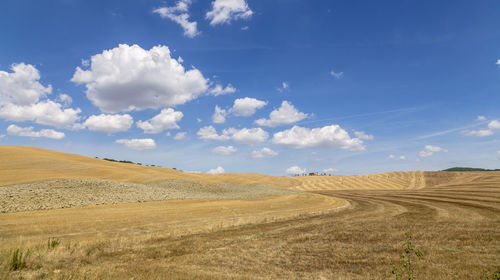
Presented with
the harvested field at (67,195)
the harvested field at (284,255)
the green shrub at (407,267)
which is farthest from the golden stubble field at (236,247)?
the harvested field at (67,195)

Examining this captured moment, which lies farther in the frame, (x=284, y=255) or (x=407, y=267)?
(x=284, y=255)

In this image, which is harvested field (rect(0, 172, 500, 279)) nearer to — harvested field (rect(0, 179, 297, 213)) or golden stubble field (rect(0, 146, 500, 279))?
golden stubble field (rect(0, 146, 500, 279))

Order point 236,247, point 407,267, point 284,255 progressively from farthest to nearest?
point 236,247
point 284,255
point 407,267

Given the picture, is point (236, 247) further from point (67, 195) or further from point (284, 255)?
point (67, 195)

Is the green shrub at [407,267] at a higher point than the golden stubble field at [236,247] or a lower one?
higher

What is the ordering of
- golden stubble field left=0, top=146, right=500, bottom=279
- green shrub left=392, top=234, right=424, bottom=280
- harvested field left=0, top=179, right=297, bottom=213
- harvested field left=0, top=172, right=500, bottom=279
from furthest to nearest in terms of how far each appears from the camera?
harvested field left=0, top=179, right=297, bottom=213 → golden stubble field left=0, top=146, right=500, bottom=279 → harvested field left=0, top=172, right=500, bottom=279 → green shrub left=392, top=234, right=424, bottom=280

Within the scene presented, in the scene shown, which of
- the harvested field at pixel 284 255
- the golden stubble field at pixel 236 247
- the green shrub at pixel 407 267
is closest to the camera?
the green shrub at pixel 407 267

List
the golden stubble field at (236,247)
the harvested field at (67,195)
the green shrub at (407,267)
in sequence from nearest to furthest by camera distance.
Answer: the green shrub at (407,267), the golden stubble field at (236,247), the harvested field at (67,195)

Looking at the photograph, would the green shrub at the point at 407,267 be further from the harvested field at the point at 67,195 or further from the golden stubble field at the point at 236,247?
the harvested field at the point at 67,195

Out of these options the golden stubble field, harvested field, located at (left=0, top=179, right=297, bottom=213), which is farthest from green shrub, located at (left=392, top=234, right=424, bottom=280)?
harvested field, located at (left=0, top=179, right=297, bottom=213)

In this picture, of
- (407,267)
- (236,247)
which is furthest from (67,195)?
(407,267)

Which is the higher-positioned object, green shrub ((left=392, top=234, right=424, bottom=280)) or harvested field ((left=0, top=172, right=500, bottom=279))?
green shrub ((left=392, top=234, right=424, bottom=280))

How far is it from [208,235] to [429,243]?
39.0 feet

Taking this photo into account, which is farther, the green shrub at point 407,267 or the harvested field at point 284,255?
the harvested field at point 284,255
